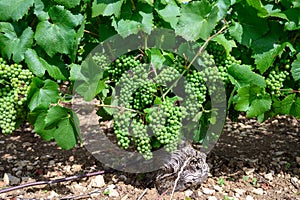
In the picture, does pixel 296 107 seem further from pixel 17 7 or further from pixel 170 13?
pixel 17 7

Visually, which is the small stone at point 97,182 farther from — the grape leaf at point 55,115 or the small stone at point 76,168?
the grape leaf at point 55,115

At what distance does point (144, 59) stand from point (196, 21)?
0.41 m

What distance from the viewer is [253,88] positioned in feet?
8.91

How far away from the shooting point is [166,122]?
106 inches

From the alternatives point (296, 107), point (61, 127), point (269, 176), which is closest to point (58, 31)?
point (61, 127)

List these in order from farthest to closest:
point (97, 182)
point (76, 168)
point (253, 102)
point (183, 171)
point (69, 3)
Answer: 1. point (76, 168)
2. point (97, 182)
3. point (183, 171)
4. point (253, 102)
5. point (69, 3)

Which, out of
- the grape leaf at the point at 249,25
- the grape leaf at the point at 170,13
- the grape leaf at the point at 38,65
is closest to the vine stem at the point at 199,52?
the grape leaf at the point at 249,25

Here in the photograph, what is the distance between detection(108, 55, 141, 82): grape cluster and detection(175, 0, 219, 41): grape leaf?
0.33 m

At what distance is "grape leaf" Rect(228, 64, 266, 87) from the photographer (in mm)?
2695

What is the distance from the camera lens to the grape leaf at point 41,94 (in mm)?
2707

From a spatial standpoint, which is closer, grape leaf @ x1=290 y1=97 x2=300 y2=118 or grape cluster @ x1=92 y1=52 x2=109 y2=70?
grape cluster @ x1=92 y1=52 x2=109 y2=70

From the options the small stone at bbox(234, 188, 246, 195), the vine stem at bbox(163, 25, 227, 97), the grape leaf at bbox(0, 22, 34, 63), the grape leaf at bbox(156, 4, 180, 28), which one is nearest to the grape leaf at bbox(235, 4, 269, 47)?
the vine stem at bbox(163, 25, 227, 97)

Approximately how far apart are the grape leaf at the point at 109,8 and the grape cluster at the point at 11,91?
0.64 meters

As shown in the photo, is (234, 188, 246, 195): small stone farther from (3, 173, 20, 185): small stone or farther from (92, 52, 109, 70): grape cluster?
(3, 173, 20, 185): small stone
